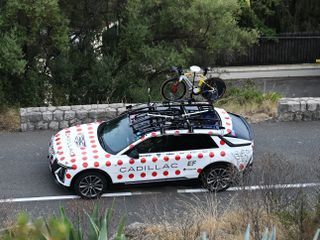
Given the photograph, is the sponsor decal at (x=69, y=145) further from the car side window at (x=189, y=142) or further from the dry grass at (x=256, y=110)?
the dry grass at (x=256, y=110)

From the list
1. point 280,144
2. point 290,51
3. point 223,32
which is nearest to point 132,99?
point 223,32

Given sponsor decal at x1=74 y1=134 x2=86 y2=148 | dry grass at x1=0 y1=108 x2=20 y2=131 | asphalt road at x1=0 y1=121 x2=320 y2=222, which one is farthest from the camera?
dry grass at x1=0 y1=108 x2=20 y2=131

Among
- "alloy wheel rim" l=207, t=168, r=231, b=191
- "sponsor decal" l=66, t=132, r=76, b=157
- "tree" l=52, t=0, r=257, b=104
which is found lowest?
"alloy wheel rim" l=207, t=168, r=231, b=191

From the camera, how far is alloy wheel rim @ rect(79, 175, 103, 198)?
433 inches

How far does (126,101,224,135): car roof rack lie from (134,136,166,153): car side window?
0.18 m

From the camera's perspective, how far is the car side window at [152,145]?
436 inches

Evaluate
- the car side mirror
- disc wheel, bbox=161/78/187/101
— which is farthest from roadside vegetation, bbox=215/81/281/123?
the car side mirror

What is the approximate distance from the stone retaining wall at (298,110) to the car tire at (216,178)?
4633 millimetres

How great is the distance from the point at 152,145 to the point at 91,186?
1.38m

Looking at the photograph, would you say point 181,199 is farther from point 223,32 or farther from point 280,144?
point 223,32

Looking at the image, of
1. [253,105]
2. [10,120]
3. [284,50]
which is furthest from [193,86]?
[284,50]

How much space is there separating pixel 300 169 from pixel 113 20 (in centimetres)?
980

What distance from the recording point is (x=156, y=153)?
11109 millimetres

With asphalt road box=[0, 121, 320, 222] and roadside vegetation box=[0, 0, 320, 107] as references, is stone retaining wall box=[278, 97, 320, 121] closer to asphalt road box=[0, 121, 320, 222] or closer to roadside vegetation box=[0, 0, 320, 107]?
asphalt road box=[0, 121, 320, 222]
